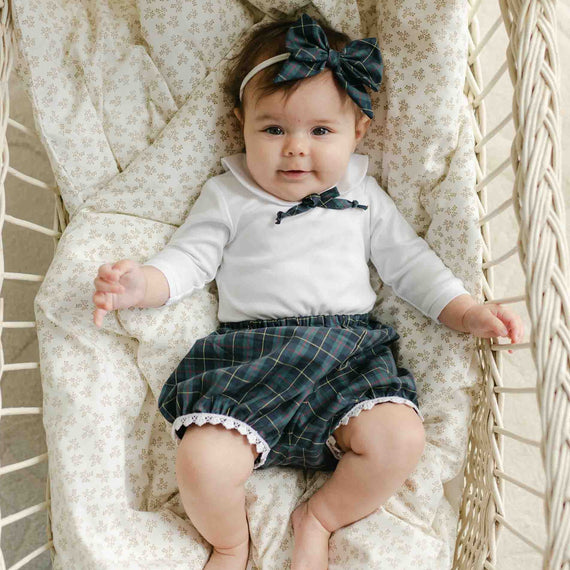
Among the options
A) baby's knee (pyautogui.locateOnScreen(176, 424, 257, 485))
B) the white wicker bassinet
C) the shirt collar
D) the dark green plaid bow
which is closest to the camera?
the white wicker bassinet

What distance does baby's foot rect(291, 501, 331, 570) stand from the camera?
1.06 m

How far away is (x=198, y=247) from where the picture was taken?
1228 mm

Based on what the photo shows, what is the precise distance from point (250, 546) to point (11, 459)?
67 cm

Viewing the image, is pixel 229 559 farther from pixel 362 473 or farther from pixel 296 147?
pixel 296 147

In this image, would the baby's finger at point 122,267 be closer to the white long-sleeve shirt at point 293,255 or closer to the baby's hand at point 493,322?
the white long-sleeve shirt at point 293,255

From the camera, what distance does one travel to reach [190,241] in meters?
1.23

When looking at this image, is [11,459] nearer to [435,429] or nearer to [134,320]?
[134,320]

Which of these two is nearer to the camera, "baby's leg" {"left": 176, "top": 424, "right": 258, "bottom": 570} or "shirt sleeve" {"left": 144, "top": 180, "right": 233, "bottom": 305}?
"baby's leg" {"left": 176, "top": 424, "right": 258, "bottom": 570}

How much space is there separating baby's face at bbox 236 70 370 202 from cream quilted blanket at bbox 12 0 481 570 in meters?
0.14

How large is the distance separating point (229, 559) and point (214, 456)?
0.65ft

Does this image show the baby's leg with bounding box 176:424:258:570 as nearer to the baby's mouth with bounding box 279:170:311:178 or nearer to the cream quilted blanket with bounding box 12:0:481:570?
the cream quilted blanket with bounding box 12:0:481:570

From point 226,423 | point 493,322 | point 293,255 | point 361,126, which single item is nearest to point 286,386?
point 226,423

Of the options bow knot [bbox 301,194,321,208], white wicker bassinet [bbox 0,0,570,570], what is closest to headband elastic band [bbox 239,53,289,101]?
bow knot [bbox 301,194,321,208]

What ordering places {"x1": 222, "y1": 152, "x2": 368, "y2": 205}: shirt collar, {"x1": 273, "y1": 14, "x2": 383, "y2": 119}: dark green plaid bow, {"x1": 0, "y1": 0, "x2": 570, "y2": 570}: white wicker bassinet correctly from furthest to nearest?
{"x1": 222, "y1": 152, "x2": 368, "y2": 205}: shirt collar, {"x1": 273, "y1": 14, "x2": 383, "y2": 119}: dark green plaid bow, {"x1": 0, "y1": 0, "x2": 570, "y2": 570}: white wicker bassinet
